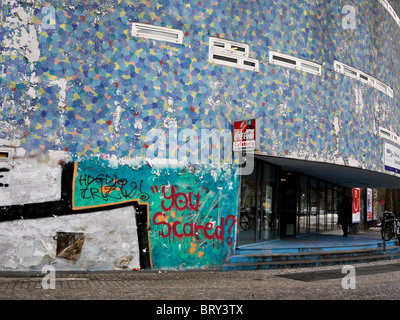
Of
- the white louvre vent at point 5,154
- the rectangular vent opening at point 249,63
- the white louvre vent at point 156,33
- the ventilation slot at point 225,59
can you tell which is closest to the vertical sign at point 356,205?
the rectangular vent opening at point 249,63

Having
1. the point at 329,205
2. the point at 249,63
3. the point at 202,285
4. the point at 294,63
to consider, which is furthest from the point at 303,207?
the point at 202,285

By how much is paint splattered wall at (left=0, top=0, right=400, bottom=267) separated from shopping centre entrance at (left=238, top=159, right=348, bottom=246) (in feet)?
5.68

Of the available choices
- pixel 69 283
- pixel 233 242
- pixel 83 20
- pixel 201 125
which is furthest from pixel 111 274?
pixel 83 20

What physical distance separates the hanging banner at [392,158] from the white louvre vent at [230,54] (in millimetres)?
8216

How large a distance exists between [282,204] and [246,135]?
8.79 metres

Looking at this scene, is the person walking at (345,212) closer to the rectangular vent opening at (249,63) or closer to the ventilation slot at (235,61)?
the ventilation slot at (235,61)

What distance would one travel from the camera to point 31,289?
27.1 feet

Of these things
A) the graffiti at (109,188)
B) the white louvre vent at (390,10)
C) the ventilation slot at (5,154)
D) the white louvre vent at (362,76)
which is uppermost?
the white louvre vent at (390,10)

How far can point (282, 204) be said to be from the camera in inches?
783

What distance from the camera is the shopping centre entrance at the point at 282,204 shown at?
46.7 ft

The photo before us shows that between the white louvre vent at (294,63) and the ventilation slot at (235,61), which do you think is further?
the white louvre vent at (294,63)

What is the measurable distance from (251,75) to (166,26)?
9.47ft
